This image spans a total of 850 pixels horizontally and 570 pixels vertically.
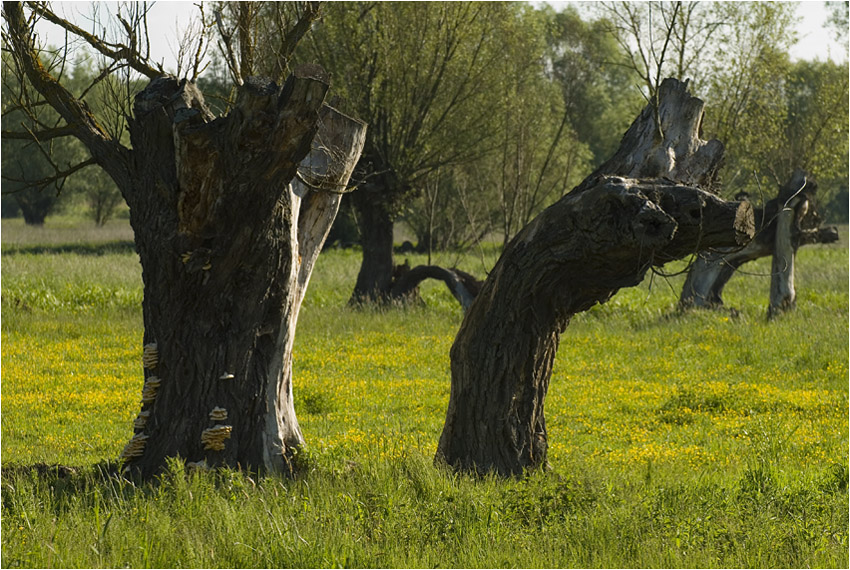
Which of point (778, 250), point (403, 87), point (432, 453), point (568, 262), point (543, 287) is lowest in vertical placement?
point (432, 453)

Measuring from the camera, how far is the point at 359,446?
913 cm

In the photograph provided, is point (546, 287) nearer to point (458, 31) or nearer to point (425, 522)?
point (425, 522)

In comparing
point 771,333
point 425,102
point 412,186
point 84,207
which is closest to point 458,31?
point 425,102

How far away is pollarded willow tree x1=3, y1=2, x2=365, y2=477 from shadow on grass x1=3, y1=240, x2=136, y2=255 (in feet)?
108

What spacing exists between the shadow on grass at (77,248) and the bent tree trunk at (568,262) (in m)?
34.2

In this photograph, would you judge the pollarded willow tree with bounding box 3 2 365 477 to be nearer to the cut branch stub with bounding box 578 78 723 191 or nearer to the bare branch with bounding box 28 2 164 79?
the bare branch with bounding box 28 2 164 79

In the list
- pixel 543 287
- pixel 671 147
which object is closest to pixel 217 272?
pixel 543 287

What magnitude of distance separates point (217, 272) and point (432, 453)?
9.75 ft

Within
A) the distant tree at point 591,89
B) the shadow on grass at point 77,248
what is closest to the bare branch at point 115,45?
the shadow on grass at point 77,248

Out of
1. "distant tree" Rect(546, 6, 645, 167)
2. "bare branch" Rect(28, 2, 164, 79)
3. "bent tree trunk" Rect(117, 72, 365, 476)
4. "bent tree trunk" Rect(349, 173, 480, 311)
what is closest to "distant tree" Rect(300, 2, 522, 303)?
"bent tree trunk" Rect(349, 173, 480, 311)

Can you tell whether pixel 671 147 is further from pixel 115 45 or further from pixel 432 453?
pixel 115 45

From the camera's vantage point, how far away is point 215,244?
7316 mm

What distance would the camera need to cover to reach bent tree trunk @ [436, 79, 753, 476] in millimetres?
6445

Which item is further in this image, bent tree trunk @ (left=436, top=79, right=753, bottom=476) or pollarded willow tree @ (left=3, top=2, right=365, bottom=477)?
pollarded willow tree @ (left=3, top=2, right=365, bottom=477)
